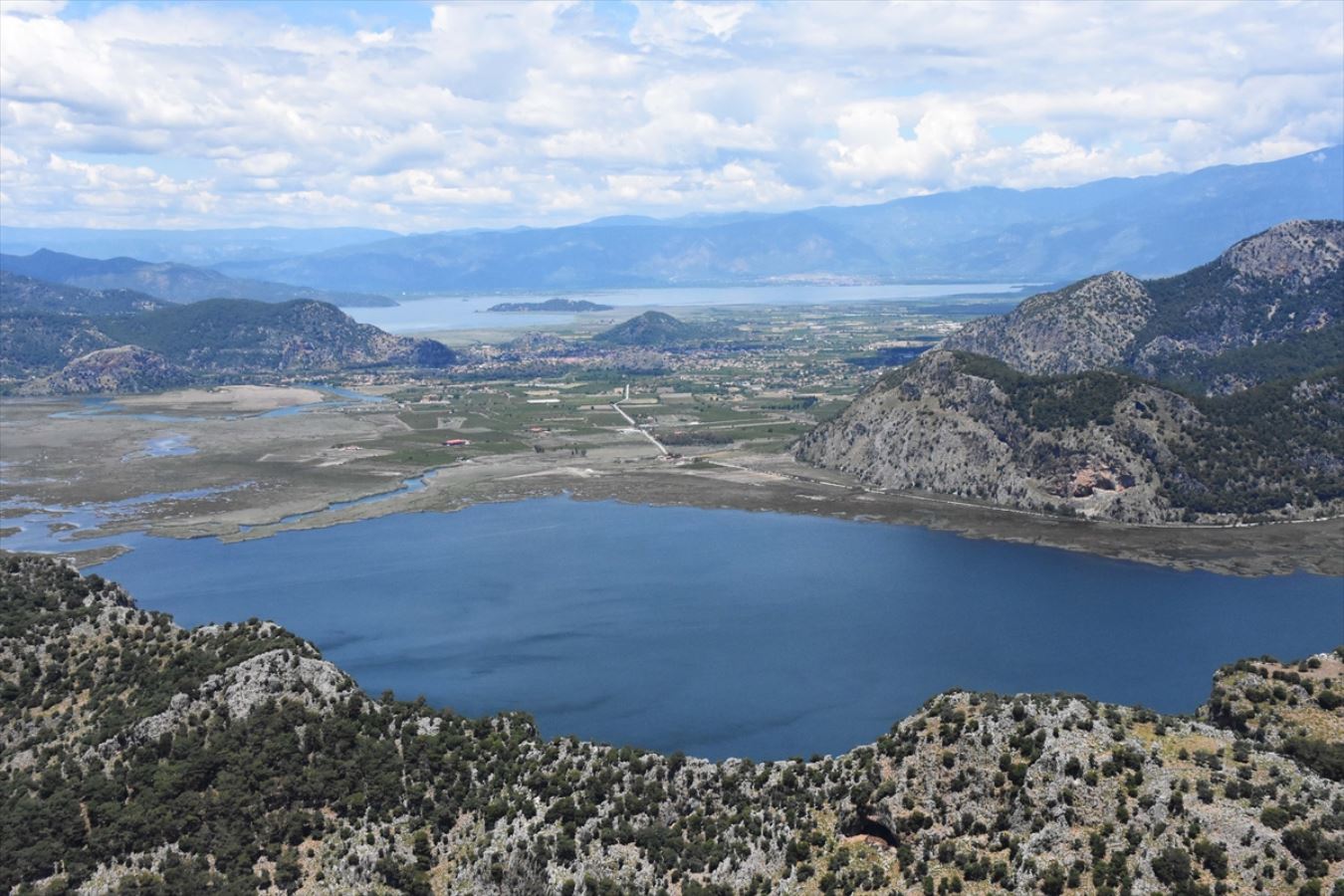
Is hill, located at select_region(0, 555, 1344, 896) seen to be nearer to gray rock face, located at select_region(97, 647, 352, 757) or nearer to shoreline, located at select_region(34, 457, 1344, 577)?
gray rock face, located at select_region(97, 647, 352, 757)

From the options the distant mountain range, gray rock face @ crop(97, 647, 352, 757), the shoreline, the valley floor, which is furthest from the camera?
the distant mountain range

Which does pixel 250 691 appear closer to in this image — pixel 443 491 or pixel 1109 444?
pixel 443 491

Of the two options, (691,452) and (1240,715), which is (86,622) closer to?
(1240,715)

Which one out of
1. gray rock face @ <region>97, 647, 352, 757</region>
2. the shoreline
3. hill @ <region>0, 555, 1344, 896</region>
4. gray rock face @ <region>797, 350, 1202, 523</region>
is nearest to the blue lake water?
the shoreline

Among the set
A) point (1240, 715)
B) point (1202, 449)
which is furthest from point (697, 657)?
point (1202, 449)

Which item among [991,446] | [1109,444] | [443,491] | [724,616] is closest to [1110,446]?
[1109,444]

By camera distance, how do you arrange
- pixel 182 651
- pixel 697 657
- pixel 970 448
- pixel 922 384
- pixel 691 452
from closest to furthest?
pixel 182 651 < pixel 697 657 < pixel 970 448 < pixel 922 384 < pixel 691 452

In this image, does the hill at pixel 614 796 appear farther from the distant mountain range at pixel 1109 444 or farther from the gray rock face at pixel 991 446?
the distant mountain range at pixel 1109 444
